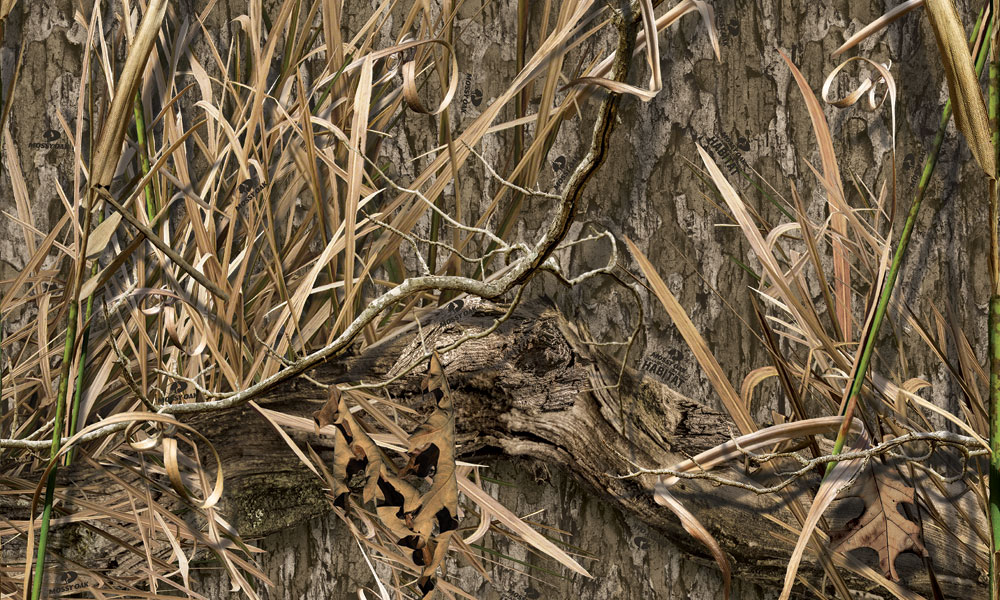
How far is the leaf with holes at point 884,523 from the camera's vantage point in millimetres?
495

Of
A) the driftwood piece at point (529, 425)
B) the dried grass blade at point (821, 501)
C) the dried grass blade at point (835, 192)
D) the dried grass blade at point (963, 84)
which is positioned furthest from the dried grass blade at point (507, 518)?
the dried grass blade at point (963, 84)

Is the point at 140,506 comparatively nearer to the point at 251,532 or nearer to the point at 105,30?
the point at 251,532

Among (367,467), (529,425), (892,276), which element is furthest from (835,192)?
(367,467)

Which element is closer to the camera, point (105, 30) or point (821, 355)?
point (821, 355)

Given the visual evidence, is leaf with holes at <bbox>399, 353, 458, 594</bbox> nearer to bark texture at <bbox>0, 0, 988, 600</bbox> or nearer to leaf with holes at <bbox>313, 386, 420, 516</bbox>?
leaf with holes at <bbox>313, 386, 420, 516</bbox>

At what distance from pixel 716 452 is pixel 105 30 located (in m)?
0.76

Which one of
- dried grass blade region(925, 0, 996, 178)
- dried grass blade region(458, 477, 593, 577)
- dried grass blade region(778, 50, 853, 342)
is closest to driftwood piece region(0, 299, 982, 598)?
dried grass blade region(458, 477, 593, 577)

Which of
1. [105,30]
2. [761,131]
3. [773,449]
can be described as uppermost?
[105,30]

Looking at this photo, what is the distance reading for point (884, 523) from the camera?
1.64ft

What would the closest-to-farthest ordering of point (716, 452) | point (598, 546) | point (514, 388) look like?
point (716, 452) < point (514, 388) < point (598, 546)

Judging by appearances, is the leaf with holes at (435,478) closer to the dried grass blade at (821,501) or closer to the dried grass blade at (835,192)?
the dried grass blade at (821,501)

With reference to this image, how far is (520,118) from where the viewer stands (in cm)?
62

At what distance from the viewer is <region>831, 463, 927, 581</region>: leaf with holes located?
19.5 inches

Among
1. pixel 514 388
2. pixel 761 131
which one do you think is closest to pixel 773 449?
pixel 514 388
